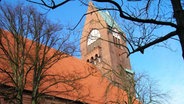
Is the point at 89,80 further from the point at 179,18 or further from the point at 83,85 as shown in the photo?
the point at 179,18

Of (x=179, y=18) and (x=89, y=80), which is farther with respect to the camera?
(x=89, y=80)

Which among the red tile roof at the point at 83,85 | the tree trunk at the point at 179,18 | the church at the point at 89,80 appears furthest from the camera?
the red tile roof at the point at 83,85

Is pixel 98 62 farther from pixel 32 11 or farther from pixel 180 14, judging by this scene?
pixel 180 14

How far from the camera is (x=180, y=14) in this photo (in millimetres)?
3389

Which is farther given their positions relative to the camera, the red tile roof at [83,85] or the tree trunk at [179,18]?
the red tile roof at [83,85]

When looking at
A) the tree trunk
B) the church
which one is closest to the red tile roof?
the church

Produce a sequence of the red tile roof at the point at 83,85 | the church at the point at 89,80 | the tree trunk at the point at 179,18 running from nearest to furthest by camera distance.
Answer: the tree trunk at the point at 179,18 → the church at the point at 89,80 → the red tile roof at the point at 83,85

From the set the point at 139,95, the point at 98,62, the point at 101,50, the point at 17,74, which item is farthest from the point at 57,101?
the point at 101,50

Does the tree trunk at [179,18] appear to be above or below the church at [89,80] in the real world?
below

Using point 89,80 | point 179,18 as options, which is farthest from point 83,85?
point 179,18

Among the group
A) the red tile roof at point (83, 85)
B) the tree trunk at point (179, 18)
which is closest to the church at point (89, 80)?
the red tile roof at point (83, 85)

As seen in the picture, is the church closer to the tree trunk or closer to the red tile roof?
the red tile roof

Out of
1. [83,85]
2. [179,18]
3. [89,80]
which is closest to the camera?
[179,18]

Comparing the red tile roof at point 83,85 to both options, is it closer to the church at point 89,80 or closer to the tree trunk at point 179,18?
the church at point 89,80
